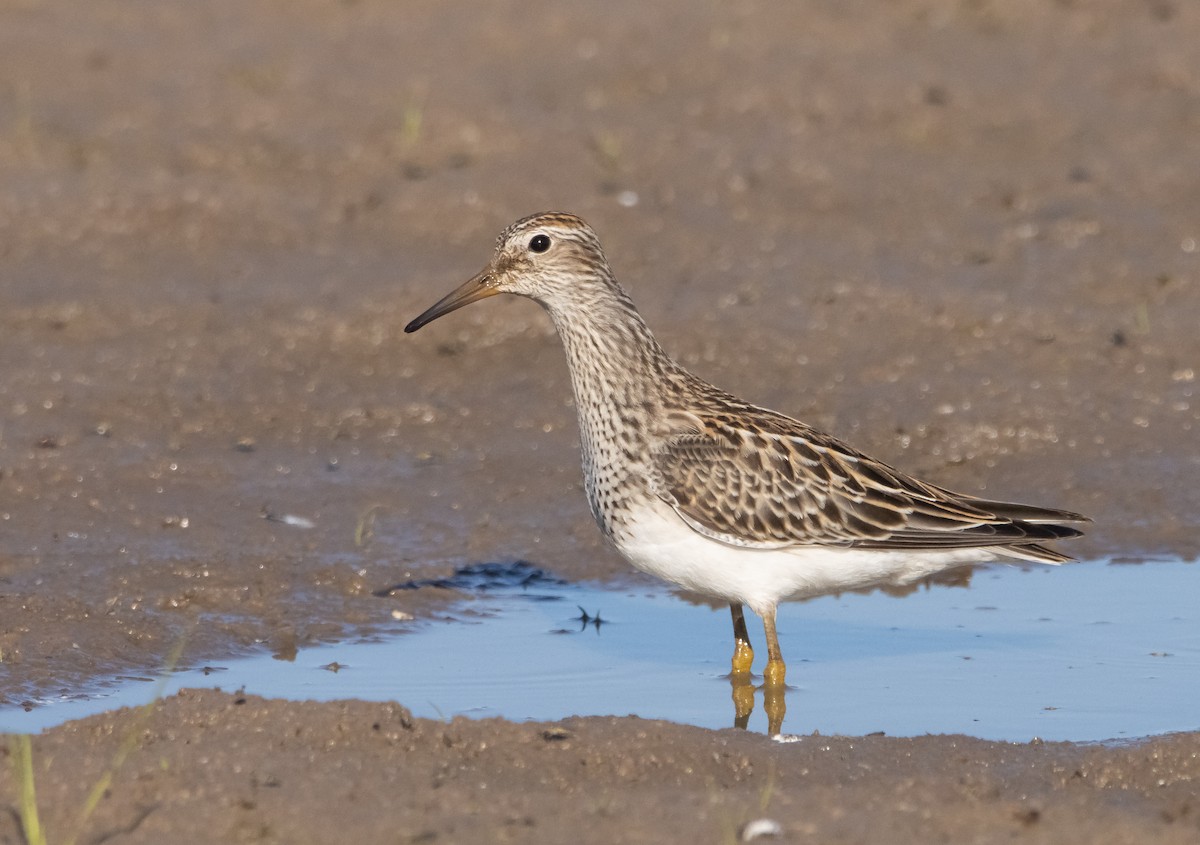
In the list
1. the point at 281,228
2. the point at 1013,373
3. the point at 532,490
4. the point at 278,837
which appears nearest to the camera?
the point at 278,837

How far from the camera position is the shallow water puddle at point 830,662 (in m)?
9.03

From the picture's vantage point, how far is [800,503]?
9227 mm

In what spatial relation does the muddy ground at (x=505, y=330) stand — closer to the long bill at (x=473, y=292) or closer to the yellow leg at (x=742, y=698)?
the yellow leg at (x=742, y=698)

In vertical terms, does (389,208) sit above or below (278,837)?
above

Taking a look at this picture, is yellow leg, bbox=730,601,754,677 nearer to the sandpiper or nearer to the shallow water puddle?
the sandpiper

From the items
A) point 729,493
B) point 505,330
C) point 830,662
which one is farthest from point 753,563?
point 505,330

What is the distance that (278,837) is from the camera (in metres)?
6.63

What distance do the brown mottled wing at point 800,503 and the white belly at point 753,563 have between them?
58 millimetres

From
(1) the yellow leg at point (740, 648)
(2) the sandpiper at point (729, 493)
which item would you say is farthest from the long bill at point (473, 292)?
(1) the yellow leg at point (740, 648)

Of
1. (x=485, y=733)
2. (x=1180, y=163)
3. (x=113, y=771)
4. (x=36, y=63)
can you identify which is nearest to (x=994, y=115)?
(x=1180, y=163)

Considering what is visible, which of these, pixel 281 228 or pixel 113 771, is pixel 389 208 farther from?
pixel 113 771

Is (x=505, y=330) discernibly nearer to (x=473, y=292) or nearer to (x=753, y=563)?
(x=473, y=292)

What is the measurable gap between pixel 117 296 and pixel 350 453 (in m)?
2.69

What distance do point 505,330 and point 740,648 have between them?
182 inches
